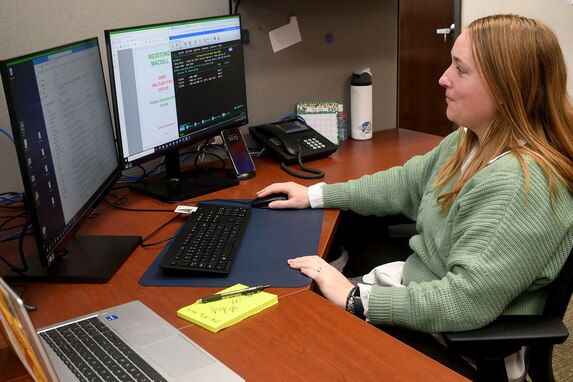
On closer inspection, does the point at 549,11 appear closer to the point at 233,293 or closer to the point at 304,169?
the point at 304,169

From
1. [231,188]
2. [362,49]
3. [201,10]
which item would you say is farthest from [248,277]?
[362,49]

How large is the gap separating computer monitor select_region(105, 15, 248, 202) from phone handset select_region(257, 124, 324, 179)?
0.15 m

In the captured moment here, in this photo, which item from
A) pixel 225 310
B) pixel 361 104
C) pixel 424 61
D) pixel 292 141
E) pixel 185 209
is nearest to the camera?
pixel 225 310

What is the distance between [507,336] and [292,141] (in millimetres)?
1077

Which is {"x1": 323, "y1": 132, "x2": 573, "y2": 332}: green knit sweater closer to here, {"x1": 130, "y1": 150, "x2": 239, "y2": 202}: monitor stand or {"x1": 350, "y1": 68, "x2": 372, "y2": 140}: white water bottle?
{"x1": 130, "y1": 150, "x2": 239, "y2": 202}: monitor stand

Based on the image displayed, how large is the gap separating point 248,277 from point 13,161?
887 mm

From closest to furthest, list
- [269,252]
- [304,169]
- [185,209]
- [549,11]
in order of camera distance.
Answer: [269,252], [185,209], [304,169], [549,11]

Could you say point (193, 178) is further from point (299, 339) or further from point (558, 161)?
point (558, 161)

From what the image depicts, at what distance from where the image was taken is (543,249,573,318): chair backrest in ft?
3.76

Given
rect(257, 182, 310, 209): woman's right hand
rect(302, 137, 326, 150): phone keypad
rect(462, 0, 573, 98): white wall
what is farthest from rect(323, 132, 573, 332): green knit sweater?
rect(462, 0, 573, 98): white wall

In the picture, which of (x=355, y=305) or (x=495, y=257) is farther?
(x=355, y=305)

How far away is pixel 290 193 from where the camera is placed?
162 cm

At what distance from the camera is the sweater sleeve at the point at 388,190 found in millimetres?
1610

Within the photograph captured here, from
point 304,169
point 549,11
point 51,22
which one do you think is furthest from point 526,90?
point 549,11
